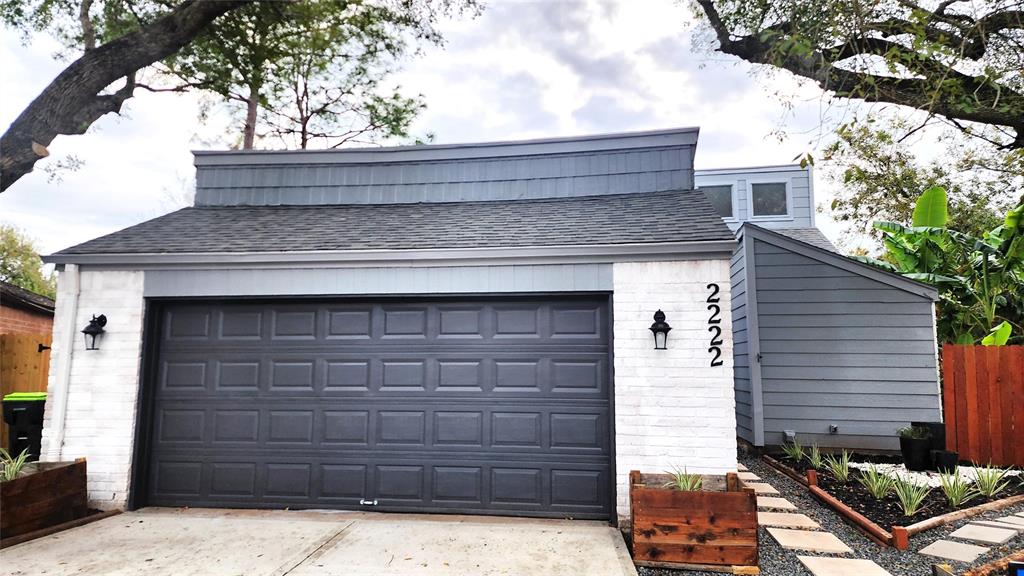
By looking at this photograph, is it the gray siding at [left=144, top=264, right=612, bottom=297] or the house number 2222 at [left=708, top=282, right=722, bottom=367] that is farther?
the gray siding at [left=144, top=264, right=612, bottom=297]

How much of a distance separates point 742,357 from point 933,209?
164 inches

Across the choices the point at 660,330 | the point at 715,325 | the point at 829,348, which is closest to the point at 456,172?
the point at 660,330

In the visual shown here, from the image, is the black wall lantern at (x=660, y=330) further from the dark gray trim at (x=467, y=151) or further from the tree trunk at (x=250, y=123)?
the tree trunk at (x=250, y=123)

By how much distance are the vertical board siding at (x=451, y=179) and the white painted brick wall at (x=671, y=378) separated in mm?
2259

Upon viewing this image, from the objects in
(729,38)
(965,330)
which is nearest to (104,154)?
(729,38)

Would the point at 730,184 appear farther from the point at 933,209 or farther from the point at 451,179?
the point at 451,179

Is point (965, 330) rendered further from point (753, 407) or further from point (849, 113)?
point (849, 113)

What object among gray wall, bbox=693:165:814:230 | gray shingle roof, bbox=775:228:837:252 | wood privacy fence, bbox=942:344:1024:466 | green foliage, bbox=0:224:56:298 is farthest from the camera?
green foliage, bbox=0:224:56:298

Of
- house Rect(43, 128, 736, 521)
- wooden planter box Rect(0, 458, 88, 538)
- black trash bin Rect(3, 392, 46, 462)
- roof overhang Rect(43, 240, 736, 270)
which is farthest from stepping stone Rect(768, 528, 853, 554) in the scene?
black trash bin Rect(3, 392, 46, 462)

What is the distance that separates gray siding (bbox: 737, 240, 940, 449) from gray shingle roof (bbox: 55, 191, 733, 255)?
8.19 ft

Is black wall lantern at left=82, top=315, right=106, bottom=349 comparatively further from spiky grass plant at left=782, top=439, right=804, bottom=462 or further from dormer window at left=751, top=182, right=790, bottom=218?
dormer window at left=751, top=182, right=790, bottom=218

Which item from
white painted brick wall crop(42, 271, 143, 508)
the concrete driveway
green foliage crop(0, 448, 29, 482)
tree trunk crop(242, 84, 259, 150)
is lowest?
the concrete driveway

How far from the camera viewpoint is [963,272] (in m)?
9.27

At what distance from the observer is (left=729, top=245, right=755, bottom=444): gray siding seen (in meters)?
7.80
